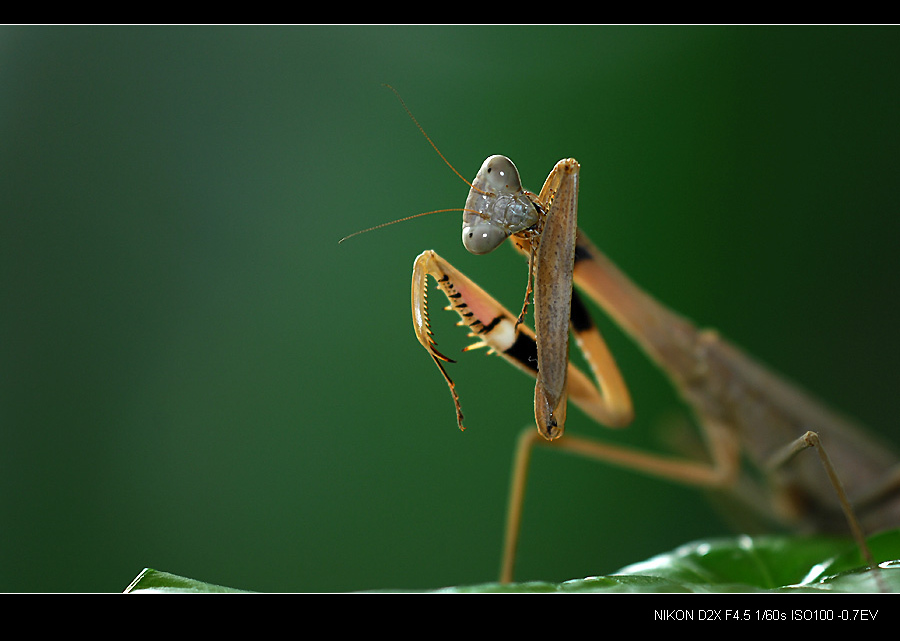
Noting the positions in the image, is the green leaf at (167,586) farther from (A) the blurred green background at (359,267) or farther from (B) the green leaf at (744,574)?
(A) the blurred green background at (359,267)

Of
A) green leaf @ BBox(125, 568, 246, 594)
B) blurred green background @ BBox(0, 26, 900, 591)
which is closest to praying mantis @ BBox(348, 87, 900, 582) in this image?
green leaf @ BBox(125, 568, 246, 594)

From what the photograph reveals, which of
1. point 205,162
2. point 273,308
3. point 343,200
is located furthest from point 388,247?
point 205,162

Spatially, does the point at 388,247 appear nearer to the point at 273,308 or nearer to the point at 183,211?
the point at 273,308

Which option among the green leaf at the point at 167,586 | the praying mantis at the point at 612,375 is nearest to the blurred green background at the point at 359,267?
the praying mantis at the point at 612,375

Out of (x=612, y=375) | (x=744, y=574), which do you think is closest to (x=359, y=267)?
(x=612, y=375)

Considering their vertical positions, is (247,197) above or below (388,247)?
above
